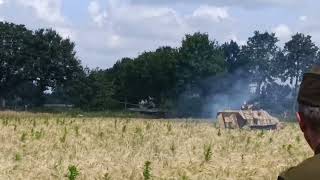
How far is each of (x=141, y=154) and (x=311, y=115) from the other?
459 inches

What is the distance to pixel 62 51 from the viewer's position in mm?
84062

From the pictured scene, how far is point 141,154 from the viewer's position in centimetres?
1403

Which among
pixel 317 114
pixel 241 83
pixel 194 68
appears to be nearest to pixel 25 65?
pixel 194 68

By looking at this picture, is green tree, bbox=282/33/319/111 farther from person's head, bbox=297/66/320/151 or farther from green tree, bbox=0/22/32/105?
person's head, bbox=297/66/320/151

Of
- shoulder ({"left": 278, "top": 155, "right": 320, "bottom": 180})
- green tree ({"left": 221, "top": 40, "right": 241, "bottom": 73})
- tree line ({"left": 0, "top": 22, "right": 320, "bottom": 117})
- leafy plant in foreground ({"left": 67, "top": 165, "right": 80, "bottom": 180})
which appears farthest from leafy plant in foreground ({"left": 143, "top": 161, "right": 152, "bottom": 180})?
green tree ({"left": 221, "top": 40, "right": 241, "bottom": 73})

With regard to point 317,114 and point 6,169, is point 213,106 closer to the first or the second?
point 6,169

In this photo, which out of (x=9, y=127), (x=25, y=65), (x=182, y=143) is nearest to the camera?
(x=182, y=143)

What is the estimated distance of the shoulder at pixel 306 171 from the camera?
7.45 feet

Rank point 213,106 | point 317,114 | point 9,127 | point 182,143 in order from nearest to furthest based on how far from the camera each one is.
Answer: point 317,114, point 182,143, point 9,127, point 213,106

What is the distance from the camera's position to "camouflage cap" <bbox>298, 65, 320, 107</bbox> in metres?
2.43

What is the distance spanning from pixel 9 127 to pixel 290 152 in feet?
30.0

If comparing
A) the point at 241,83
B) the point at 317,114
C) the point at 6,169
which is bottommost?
the point at 6,169

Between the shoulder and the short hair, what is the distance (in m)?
0.15

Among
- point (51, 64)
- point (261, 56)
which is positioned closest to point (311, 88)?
point (51, 64)
